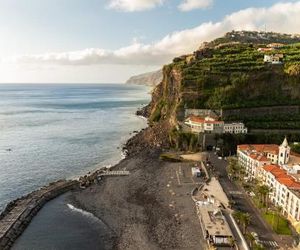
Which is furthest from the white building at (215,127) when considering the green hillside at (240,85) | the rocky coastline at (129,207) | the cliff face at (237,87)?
the rocky coastline at (129,207)

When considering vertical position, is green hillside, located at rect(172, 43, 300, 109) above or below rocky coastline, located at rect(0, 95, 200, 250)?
above

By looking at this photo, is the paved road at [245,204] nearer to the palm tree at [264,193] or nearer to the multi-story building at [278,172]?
the palm tree at [264,193]

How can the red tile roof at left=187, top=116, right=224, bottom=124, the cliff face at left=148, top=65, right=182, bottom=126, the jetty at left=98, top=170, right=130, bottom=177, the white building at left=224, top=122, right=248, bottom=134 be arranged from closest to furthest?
the jetty at left=98, top=170, right=130, bottom=177
the red tile roof at left=187, top=116, right=224, bottom=124
the white building at left=224, top=122, right=248, bottom=134
the cliff face at left=148, top=65, right=182, bottom=126

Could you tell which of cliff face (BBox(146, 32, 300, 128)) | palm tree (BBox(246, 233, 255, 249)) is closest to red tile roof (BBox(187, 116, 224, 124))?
cliff face (BBox(146, 32, 300, 128))

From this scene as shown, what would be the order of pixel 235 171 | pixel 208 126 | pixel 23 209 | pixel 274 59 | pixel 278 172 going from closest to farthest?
pixel 23 209
pixel 278 172
pixel 235 171
pixel 208 126
pixel 274 59

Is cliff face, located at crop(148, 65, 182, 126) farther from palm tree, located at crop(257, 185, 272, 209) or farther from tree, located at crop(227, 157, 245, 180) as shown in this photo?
palm tree, located at crop(257, 185, 272, 209)

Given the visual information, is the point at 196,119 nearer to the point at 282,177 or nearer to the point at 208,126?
the point at 208,126

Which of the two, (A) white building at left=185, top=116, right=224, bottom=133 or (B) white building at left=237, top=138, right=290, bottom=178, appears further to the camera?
(A) white building at left=185, top=116, right=224, bottom=133

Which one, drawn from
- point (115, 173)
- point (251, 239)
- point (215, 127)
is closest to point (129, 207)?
point (115, 173)
